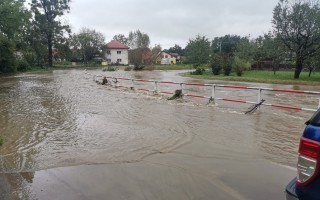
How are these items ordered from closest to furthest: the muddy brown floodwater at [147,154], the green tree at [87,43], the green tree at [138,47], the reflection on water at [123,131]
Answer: the muddy brown floodwater at [147,154]
the reflection on water at [123,131]
the green tree at [138,47]
the green tree at [87,43]

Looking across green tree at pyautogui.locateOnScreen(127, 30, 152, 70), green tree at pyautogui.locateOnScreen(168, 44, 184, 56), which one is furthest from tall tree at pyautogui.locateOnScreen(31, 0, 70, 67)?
green tree at pyautogui.locateOnScreen(168, 44, 184, 56)

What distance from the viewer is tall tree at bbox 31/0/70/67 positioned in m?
59.8

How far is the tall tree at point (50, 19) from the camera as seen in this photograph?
59781mm

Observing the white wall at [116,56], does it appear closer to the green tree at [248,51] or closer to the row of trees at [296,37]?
the green tree at [248,51]

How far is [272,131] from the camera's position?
321 inches

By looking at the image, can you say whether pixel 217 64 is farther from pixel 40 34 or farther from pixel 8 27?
pixel 40 34

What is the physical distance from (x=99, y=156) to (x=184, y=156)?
1.73 m

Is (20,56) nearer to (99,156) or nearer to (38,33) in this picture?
(38,33)

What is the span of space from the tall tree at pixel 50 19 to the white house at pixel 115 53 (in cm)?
2424

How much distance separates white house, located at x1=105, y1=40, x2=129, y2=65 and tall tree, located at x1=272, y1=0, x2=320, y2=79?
2401 inches

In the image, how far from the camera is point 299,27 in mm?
30703

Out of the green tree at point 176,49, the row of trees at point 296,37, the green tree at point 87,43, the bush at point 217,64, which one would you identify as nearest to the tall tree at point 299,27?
the row of trees at point 296,37

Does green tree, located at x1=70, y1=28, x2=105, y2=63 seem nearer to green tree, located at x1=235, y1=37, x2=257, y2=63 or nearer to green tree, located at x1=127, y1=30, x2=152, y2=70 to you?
green tree, located at x1=127, y1=30, x2=152, y2=70

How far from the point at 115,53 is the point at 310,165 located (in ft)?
289
